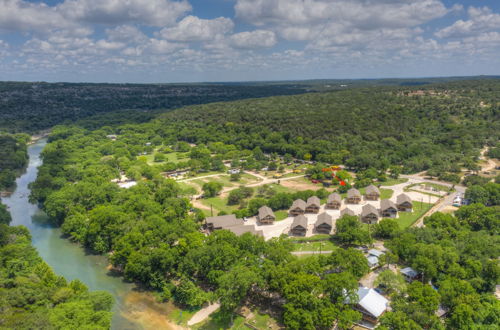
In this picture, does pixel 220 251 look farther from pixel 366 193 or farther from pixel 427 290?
pixel 366 193

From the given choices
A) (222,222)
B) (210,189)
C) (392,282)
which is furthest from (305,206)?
(392,282)

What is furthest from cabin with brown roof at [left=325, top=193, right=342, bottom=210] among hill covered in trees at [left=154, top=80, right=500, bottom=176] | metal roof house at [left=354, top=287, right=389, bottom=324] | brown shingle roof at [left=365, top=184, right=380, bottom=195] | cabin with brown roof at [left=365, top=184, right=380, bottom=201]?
hill covered in trees at [left=154, top=80, right=500, bottom=176]

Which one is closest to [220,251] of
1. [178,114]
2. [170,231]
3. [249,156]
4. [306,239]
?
[170,231]

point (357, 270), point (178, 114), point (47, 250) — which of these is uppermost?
point (178, 114)

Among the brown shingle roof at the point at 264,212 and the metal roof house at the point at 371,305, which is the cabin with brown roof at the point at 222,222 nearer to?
the brown shingle roof at the point at 264,212

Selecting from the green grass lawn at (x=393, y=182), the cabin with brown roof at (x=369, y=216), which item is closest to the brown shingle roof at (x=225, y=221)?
the cabin with brown roof at (x=369, y=216)

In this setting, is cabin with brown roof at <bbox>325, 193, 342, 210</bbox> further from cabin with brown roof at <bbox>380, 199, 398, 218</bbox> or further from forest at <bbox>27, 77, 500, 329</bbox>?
forest at <bbox>27, 77, 500, 329</bbox>
